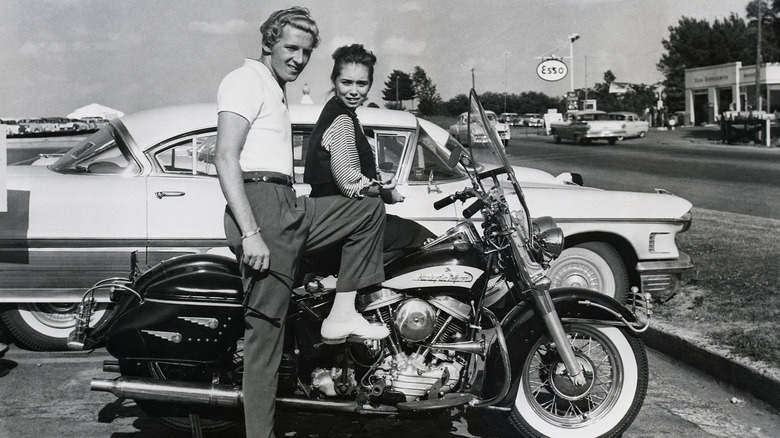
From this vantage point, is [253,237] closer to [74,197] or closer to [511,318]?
[511,318]

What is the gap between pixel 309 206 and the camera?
345 cm

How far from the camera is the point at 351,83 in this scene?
3.62m

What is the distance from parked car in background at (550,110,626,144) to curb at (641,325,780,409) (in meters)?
29.0

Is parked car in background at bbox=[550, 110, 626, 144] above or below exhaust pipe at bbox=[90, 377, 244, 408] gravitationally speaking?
above

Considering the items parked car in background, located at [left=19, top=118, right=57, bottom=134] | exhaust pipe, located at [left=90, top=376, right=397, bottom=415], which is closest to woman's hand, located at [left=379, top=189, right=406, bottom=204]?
exhaust pipe, located at [left=90, top=376, right=397, bottom=415]

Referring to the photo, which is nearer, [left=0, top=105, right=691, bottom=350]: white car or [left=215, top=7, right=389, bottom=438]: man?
[left=215, top=7, right=389, bottom=438]: man

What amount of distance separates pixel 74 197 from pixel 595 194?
3.90 metres

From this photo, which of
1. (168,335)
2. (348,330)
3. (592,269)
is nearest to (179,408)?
(168,335)

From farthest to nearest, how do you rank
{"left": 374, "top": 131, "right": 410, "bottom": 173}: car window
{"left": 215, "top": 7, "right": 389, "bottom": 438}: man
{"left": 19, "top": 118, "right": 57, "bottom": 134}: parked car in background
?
1. {"left": 19, "top": 118, "right": 57, "bottom": 134}: parked car in background
2. {"left": 374, "top": 131, "right": 410, "bottom": 173}: car window
3. {"left": 215, "top": 7, "right": 389, "bottom": 438}: man

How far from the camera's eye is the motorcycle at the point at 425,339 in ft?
11.4

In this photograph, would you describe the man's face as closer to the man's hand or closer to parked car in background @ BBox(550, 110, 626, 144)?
the man's hand

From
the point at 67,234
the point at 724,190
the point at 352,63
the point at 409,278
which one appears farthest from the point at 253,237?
the point at 724,190

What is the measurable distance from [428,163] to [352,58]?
2403 mm

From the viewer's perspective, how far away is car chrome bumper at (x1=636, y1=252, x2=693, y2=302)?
237 inches
